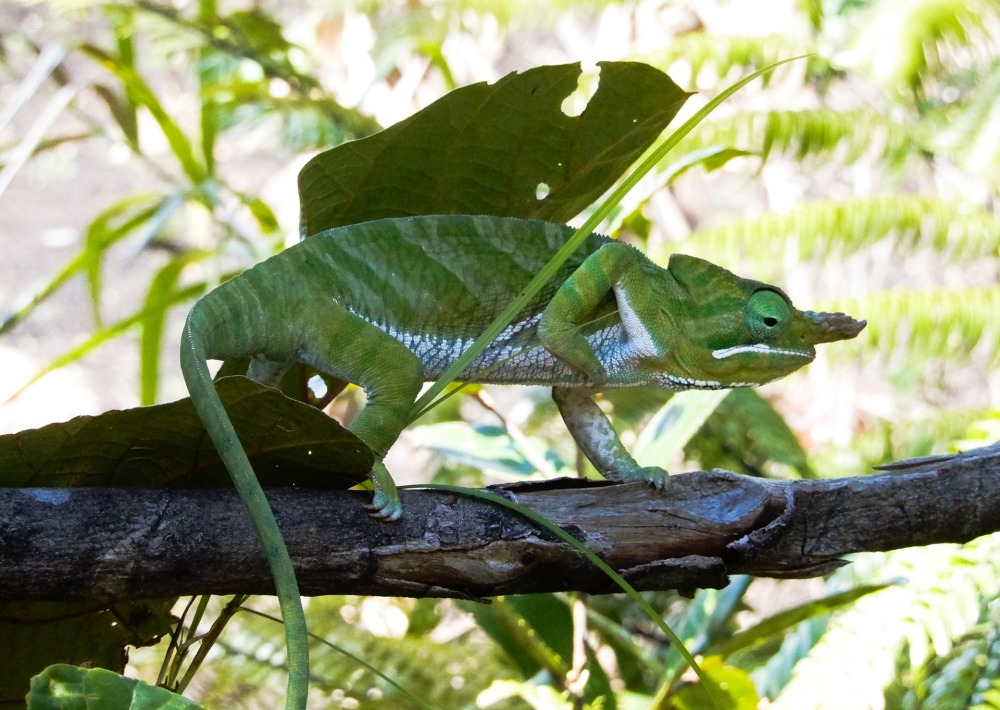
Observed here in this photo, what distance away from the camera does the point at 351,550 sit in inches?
29.8

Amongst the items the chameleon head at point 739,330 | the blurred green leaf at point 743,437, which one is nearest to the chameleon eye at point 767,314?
the chameleon head at point 739,330

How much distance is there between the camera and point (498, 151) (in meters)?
0.98

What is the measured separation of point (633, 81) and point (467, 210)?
0.75 ft

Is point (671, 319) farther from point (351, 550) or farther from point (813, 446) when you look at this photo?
point (813, 446)

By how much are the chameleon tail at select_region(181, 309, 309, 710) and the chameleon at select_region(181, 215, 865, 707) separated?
Answer: 41mm

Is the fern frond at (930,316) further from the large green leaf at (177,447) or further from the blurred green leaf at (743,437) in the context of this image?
the large green leaf at (177,447)

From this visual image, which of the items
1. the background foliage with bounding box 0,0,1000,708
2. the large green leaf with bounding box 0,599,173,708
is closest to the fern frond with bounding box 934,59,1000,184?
the background foliage with bounding box 0,0,1000,708

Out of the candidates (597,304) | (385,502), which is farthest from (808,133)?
(385,502)

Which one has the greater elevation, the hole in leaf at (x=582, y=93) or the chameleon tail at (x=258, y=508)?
the hole in leaf at (x=582, y=93)

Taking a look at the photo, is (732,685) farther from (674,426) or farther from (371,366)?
(371,366)

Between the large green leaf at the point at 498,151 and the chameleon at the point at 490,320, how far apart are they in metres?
0.06

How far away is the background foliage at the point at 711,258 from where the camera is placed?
1.27 metres

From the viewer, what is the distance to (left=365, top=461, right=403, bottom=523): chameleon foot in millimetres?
772

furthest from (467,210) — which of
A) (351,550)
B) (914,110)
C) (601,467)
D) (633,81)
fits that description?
(914,110)
